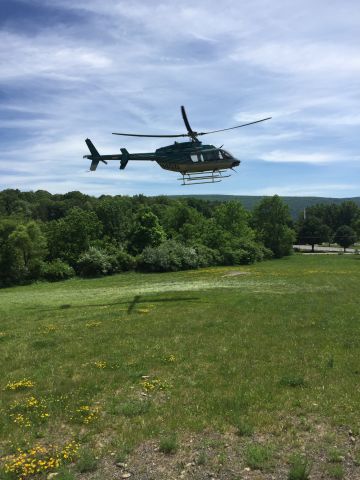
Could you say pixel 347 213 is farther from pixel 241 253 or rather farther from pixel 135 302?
pixel 135 302

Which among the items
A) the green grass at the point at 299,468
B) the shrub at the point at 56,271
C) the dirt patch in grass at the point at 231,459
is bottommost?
the shrub at the point at 56,271

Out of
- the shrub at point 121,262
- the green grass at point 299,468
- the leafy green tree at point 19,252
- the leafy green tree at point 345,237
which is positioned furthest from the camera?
the leafy green tree at point 345,237

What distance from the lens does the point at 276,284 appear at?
40281 millimetres

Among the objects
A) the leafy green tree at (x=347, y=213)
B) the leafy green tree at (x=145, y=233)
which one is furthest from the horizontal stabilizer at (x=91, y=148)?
the leafy green tree at (x=347, y=213)

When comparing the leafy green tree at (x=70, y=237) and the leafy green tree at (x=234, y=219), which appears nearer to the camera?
the leafy green tree at (x=70, y=237)

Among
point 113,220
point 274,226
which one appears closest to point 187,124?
point 113,220

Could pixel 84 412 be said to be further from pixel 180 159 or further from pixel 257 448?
pixel 180 159

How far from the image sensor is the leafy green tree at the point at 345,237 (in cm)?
14957

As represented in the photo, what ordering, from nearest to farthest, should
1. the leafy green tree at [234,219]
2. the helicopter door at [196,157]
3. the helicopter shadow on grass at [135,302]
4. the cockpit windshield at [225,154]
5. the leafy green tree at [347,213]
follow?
the helicopter shadow on grass at [135,302], the helicopter door at [196,157], the cockpit windshield at [225,154], the leafy green tree at [234,219], the leafy green tree at [347,213]

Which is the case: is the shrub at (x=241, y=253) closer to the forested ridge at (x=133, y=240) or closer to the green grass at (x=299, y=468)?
the forested ridge at (x=133, y=240)

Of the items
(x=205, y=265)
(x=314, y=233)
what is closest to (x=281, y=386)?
(x=205, y=265)

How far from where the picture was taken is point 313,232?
156 meters

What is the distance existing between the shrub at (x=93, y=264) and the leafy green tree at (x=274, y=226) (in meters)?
48.9

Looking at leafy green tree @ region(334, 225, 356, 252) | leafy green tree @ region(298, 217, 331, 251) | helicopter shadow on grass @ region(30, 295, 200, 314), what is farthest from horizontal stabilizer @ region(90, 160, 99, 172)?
leafy green tree @ region(298, 217, 331, 251)
